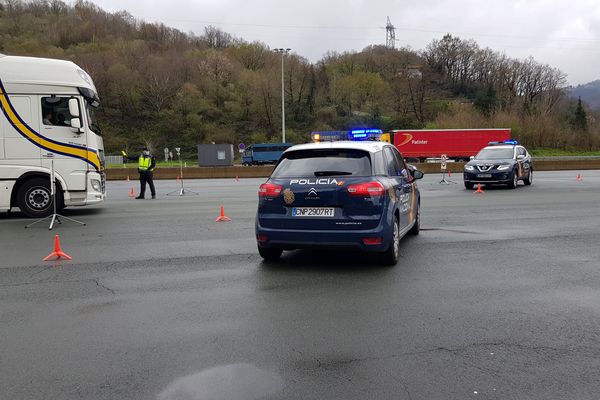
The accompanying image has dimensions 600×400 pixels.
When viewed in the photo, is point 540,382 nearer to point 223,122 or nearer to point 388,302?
point 388,302

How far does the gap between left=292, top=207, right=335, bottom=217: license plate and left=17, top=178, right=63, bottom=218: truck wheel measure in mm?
8341

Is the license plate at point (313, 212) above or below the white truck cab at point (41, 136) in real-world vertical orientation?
below

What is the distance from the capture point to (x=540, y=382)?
363cm

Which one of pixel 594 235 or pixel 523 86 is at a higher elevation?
pixel 523 86

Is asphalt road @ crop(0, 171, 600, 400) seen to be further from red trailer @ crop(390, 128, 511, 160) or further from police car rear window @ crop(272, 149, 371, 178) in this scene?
red trailer @ crop(390, 128, 511, 160)

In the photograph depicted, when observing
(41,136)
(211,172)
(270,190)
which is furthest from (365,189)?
(211,172)

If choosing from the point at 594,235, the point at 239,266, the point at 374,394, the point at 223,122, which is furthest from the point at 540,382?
the point at 223,122

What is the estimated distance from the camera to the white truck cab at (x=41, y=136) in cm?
1243

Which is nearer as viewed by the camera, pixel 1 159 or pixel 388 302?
pixel 388 302

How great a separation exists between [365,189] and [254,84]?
3475 inches

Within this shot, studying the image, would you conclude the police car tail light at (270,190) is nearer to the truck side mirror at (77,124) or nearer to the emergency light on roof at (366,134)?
the truck side mirror at (77,124)

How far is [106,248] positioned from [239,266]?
2.83 m

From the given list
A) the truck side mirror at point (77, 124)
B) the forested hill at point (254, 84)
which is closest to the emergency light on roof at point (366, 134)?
the truck side mirror at point (77, 124)

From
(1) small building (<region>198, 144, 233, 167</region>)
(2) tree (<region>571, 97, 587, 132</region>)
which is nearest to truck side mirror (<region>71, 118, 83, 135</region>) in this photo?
(1) small building (<region>198, 144, 233, 167</region>)
